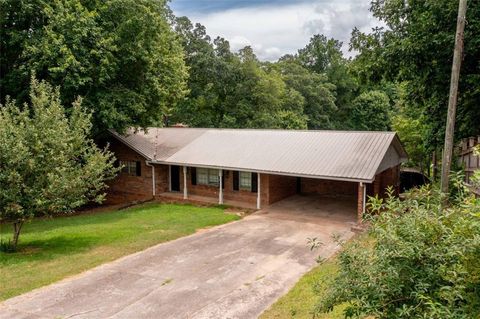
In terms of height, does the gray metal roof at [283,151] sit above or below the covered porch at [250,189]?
above

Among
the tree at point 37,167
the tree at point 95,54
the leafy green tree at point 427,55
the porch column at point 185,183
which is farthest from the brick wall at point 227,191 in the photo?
the tree at point 37,167

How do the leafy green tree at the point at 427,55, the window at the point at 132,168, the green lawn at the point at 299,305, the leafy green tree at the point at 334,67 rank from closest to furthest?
the green lawn at the point at 299,305, the leafy green tree at the point at 427,55, the window at the point at 132,168, the leafy green tree at the point at 334,67

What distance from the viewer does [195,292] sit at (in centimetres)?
953

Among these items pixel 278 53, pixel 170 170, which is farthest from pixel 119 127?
pixel 278 53

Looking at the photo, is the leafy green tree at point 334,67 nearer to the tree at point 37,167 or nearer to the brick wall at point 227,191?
the brick wall at point 227,191

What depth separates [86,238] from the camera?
A: 14.5 metres

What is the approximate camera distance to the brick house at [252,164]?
17.7 m

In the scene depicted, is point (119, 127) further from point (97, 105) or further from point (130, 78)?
point (130, 78)

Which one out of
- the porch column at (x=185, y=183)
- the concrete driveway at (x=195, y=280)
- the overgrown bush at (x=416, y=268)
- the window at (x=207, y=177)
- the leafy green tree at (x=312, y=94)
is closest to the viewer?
the overgrown bush at (x=416, y=268)

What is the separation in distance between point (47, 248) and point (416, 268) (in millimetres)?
12706

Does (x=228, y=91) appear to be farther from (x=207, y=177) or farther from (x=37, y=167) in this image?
(x=37, y=167)

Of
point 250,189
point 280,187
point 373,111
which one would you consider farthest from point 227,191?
point 373,111

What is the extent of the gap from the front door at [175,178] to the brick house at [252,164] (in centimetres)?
6

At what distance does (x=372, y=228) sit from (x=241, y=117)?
3516 cm
